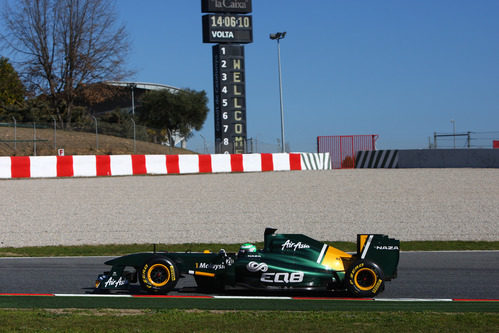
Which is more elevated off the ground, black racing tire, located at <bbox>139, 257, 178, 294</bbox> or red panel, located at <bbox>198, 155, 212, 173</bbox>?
red panel, located at <bbox>198, 155, 212, 173</bbox>

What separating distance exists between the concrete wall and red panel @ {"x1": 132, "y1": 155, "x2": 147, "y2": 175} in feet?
38.3

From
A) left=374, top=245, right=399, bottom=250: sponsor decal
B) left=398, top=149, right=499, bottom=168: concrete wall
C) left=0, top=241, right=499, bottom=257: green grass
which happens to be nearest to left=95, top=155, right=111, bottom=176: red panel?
left=0, top=241, right=499, bottom=257: green grass

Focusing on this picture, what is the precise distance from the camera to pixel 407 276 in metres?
9.79

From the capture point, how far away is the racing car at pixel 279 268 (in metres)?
8.29

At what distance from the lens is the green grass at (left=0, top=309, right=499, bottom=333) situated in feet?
21.3

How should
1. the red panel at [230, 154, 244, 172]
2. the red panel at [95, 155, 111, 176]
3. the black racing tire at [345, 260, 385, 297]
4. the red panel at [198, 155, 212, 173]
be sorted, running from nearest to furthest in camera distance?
the black racing tire at [345, 260, 385, 297] < the red panel at [95, 155, 111, 176] < the red panel at [198, 155, 212, 173] < the red panel at [230, 154, 244, 172]

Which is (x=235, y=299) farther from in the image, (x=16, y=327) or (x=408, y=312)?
(x=16, y=327)

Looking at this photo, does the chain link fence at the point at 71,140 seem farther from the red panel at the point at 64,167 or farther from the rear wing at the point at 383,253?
the rear wing at the point at 383,253

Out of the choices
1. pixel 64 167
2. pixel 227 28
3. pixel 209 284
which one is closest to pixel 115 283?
pixel 209 284

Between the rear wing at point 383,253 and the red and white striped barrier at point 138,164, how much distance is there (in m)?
18.9

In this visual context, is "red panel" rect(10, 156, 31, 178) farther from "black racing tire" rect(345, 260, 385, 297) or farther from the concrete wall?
"black racing tire" rect(345, 260, 385, 297)

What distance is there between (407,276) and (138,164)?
18233mm

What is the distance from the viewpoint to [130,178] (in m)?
25.0

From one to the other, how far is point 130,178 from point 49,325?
18.5m
